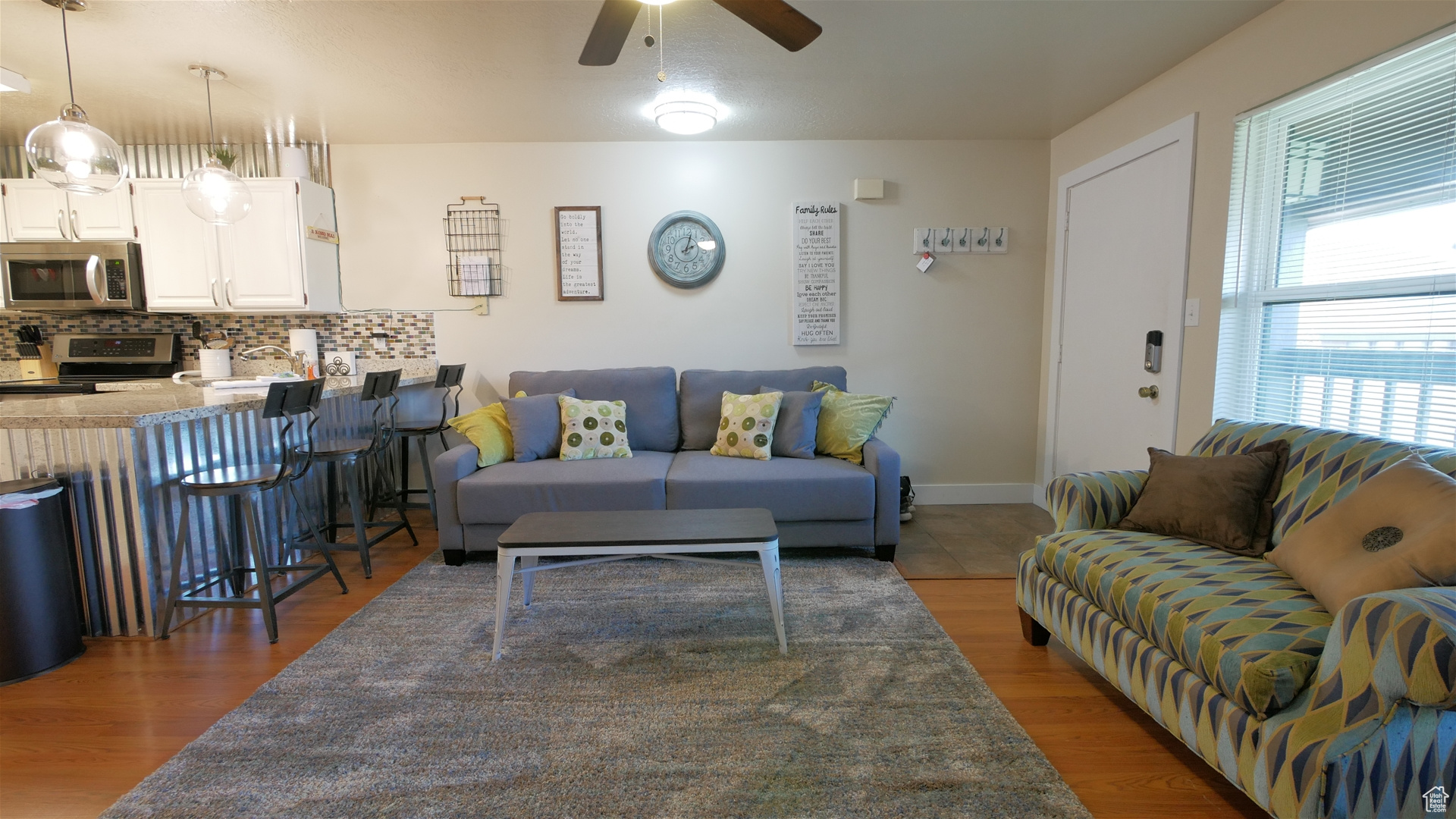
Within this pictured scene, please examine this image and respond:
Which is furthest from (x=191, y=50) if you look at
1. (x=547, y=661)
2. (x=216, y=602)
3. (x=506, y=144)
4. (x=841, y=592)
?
(x=841, y=592)

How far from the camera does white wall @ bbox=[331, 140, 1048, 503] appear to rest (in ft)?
13.2

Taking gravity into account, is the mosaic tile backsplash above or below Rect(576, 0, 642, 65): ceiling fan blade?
below

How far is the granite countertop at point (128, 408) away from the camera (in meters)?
2.12

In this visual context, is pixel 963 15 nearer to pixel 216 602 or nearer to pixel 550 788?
pixel 550 788

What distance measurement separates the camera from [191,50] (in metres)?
2.65

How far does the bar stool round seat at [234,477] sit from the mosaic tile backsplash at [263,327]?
1.70m

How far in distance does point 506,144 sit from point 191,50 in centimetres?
160

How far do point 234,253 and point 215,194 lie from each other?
3.97 ft

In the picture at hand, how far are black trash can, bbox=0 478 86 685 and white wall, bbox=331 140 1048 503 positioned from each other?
2146 mm

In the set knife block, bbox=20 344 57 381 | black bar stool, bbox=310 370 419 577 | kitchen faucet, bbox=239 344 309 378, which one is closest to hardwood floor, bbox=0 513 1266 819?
black bar stool, bbox=310 370 419 577

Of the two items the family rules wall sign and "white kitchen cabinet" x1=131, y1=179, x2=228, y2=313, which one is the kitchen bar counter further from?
the family rules wall sign

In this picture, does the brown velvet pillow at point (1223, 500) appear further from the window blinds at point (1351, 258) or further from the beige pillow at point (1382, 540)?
the window blinds at point (1351, 258)

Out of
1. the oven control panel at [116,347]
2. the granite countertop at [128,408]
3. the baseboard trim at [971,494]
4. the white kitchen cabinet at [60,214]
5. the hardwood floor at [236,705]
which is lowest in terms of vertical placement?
the hardwood floor at [236,705]

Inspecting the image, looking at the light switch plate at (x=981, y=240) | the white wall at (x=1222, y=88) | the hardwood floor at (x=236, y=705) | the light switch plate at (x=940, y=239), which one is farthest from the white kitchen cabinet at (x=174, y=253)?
the white wall at (x=1222, y=88)
